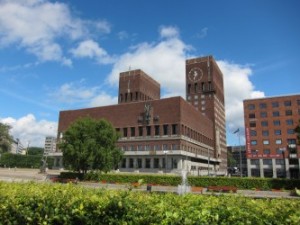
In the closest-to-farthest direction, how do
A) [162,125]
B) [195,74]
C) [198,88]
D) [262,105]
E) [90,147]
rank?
[90,147], [162,125], [262,105], [198,88], [195,74]

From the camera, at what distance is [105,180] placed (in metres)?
49.8

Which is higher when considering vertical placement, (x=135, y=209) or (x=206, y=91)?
(x=206, y=91)

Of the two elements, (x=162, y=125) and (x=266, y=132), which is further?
(x=266, y=132)

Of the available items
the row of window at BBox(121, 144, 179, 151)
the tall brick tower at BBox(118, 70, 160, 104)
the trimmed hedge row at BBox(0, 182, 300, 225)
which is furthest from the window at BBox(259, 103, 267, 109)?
the trimmed hedge row at BBox(0, 182, 300, 225)

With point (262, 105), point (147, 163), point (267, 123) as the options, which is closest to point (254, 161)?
point (267, 123)

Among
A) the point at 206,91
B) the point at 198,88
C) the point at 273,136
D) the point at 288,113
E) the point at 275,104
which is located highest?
the point at 198,88

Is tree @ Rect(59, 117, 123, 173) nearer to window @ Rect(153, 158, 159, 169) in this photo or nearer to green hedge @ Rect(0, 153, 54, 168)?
window @ Rect(153, 158, 159, 169)

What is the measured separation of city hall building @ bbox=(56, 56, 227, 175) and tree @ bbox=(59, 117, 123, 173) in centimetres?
2343

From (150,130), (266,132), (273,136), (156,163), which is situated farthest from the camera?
(266,132)

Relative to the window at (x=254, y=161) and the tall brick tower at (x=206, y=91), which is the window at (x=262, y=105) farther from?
the tall brick tower at (x=206, y=91)

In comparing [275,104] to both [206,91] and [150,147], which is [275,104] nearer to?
[206,91]

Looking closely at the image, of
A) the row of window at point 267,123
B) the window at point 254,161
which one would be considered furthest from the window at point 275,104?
the window at point 254,161

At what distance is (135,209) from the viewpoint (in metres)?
5.88

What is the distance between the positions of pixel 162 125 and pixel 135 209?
3080 inches
